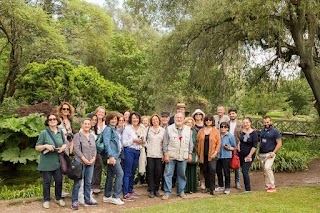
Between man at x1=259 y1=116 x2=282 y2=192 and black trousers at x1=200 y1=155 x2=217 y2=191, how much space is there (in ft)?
3.40

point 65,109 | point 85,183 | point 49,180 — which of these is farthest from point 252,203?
point 65,109

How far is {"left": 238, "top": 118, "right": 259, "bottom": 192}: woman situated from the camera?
267 inches

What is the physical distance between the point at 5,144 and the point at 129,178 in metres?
5.15

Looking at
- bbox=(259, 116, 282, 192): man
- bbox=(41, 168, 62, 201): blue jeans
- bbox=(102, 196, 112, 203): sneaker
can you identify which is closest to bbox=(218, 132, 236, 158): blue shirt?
bbox=(259, 116, 282, 192): man

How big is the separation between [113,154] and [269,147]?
3.19 m

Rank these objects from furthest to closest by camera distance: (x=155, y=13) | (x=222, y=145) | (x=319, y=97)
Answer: (x=155, y=13)
(x=319, y=97)
(x=222, y=145)

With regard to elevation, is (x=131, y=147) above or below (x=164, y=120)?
below

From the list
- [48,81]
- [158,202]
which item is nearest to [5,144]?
[48,81]

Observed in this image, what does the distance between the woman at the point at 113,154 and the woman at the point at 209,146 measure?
1668mm

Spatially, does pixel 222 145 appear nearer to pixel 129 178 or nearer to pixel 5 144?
pixel 129 178

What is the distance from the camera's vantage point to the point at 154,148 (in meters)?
6.36

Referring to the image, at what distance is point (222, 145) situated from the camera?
684 cm

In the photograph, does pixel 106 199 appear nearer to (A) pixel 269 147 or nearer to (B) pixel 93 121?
(B) pixel 93 121

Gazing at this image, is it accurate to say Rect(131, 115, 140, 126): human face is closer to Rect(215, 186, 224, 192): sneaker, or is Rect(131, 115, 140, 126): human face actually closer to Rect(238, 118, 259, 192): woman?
Rect(238, 118, 259, 192): woman
